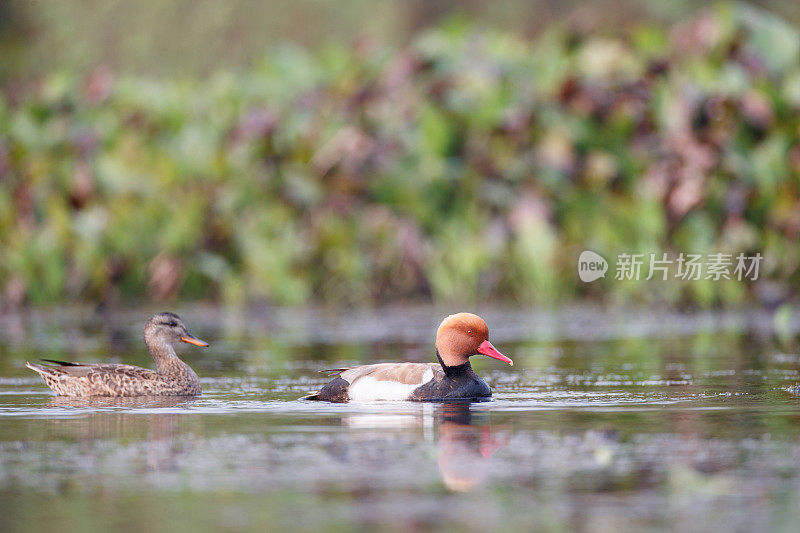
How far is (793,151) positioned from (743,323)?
2.95m

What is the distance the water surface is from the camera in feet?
17.6

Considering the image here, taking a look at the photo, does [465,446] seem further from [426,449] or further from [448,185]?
[448,185]

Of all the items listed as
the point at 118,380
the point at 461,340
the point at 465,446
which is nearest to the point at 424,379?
the point at 461,340

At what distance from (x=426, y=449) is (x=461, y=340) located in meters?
2.21

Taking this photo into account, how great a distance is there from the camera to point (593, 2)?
3312 centimetres

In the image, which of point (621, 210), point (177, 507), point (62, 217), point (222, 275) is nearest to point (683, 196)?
point (621, 210)

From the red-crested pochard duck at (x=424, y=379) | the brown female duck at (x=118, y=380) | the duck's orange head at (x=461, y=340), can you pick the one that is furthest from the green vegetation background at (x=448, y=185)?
the red-crested pochard duck at (x=424, y=379)

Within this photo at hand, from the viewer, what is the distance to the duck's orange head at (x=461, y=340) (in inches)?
348

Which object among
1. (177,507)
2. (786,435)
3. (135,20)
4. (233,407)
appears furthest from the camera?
(135,20)

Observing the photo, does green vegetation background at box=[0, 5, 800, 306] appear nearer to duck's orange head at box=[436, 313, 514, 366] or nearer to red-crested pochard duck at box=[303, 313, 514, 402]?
duck's orange head at box=[436, 313, 514, 366]

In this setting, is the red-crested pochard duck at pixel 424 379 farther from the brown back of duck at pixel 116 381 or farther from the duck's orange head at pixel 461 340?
the brown back of duck at pixel 116 381

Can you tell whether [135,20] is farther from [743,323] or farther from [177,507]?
[177,507]

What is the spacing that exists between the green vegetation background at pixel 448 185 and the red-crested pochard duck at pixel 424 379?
6.91 meters

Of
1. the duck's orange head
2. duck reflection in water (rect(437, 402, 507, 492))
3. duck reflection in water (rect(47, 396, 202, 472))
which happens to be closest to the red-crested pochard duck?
the duck's orange head
